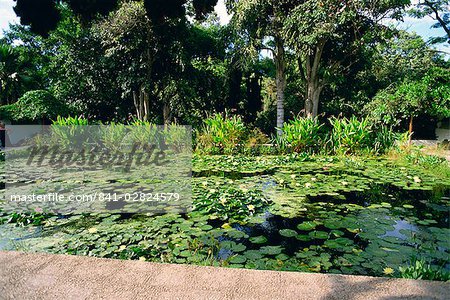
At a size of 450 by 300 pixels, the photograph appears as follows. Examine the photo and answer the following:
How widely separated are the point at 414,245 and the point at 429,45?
1317 centimetres

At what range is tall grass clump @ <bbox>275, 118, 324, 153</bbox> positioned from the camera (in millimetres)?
7625

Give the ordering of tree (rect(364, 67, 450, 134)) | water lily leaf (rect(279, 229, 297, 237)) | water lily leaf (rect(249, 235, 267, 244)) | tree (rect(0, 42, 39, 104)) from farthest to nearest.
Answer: tree (rect(0, 42, 39, 104))
tree (rect(364, 67, 450, 134))
water lily leaf (rect(279, 229, 297, 237))
water lily leaf (rect(249, 235, 267, 244))

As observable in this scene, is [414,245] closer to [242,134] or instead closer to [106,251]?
[106,251]

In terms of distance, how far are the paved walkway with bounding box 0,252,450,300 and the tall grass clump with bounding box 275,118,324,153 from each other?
6.07 metres

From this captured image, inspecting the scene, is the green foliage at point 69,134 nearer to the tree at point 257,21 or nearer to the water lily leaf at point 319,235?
the tree at point 257,21

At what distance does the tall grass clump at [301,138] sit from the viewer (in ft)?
25.0

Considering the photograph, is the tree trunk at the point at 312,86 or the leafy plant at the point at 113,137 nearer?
the leafy plant at the point at 113,137

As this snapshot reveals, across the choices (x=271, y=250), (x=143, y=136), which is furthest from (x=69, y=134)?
(x=271, y=250)

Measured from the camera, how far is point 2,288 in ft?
5.33

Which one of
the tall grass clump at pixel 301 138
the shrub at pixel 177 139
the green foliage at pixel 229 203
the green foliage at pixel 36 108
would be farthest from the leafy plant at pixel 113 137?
the green foliage at pixel 229 203

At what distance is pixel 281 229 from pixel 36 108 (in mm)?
9632

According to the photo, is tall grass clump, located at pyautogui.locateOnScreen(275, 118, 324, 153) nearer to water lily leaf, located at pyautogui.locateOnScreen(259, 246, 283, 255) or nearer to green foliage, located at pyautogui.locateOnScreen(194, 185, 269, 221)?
green foliage, located at pyautogui.locateOnScreen(194, 185, 269, 221)

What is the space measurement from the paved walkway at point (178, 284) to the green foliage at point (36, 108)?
9491mm

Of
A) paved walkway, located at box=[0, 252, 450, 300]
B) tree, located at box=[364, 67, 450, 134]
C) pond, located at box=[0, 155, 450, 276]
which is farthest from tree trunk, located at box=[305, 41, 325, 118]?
paved walkway, located at box=[0, 252, 450, 300]
